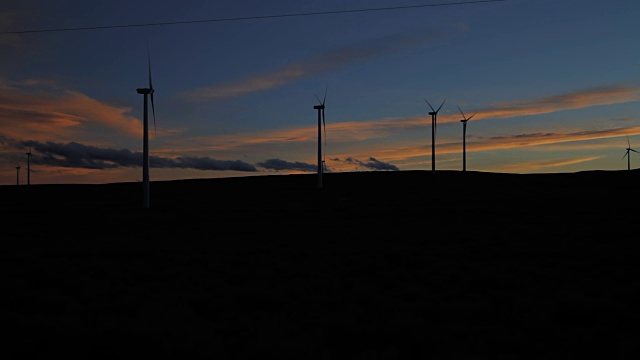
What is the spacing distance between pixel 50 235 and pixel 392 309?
2414 centimetres

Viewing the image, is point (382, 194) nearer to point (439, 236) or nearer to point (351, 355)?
point (439, 236)

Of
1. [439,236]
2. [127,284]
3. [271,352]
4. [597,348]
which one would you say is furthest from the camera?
[439,236]

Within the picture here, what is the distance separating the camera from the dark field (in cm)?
895

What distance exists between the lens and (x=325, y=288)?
549 inches

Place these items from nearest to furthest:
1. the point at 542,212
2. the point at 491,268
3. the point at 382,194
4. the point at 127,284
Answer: the point at 127,284 → the point at 491,268 → the point at 542,212 → the point at 382,194

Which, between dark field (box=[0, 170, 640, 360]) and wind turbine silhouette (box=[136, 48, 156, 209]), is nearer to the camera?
dark field (box=[0, 170, 640, 360])

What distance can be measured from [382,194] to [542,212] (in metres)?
20.7

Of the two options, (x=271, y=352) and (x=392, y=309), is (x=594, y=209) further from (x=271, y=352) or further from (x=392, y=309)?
(x=271, y=352)

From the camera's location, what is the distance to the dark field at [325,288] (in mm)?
8953

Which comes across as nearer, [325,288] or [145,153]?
[325,288]

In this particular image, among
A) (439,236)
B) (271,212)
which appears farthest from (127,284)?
(271,212)

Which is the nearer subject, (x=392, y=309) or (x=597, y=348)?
(x=597, y=348)

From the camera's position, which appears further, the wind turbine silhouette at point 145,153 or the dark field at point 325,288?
the wind turbine silhouette at point 145,153

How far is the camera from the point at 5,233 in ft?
97.3
